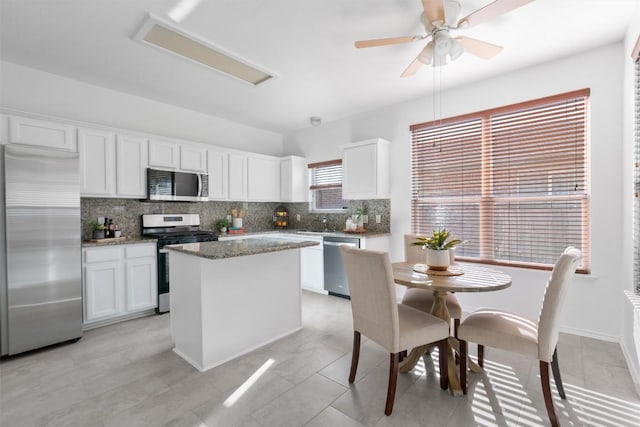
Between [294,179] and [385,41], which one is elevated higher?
[385,41]

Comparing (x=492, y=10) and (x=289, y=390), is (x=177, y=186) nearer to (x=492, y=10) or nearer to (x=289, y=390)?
(x=289, y=390)

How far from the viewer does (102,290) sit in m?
3.22

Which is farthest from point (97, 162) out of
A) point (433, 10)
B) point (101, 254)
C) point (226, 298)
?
point (433, 10)

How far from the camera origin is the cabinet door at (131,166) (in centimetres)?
356

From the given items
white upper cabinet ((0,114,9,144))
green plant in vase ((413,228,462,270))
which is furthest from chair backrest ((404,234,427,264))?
white upper cabinet ((0,114,9,144))

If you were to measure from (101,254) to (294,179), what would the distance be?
305 cm

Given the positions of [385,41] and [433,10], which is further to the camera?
[385,41]

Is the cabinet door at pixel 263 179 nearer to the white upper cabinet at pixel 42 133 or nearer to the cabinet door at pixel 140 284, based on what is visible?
the cabinet door at pixel 140 284

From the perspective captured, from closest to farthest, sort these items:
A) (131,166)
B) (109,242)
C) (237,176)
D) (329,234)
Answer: (109,242) → (131,166) → (329,234) → (237,176)

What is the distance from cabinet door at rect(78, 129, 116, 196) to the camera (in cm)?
328

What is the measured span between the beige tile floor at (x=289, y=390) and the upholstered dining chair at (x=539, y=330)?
0.23 m

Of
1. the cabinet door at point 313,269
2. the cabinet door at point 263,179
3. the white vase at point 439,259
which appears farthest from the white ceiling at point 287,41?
the cabinet door at point 313,269

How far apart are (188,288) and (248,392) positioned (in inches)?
36.1

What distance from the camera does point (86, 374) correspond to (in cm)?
230
